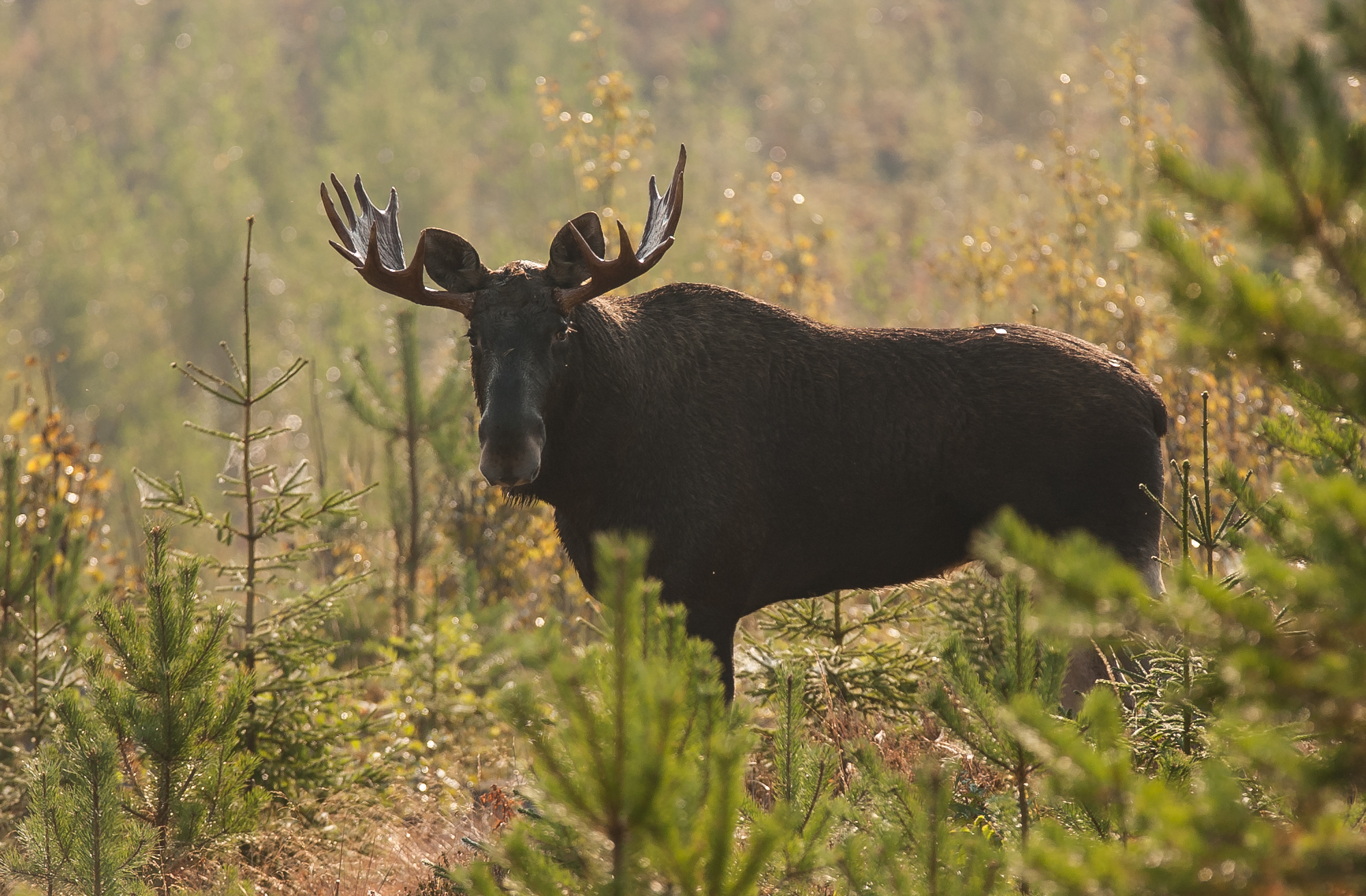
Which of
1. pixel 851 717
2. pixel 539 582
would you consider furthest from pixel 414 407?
pixel 851 717

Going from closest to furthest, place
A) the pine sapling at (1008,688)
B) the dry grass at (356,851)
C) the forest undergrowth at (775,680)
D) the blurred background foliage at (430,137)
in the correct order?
the forest undergrowth at (775,680)
the pine sapling at (1008,688)
the dry grass at (356,851)
the blurred background foliage at (430,137)

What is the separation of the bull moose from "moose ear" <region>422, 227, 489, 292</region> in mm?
12

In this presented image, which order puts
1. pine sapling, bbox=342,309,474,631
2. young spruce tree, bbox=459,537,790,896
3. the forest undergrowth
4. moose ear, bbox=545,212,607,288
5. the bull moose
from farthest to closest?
pine sapling, bbox=342,309,474,631 < moose ear, bbox=545,212,607,288 < the bull moose < young spruce tree, bbox=459,537,790,896 < the forest undergrowth

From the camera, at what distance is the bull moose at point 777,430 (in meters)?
5.07

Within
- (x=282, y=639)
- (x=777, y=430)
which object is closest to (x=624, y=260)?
(x=777, y=430)

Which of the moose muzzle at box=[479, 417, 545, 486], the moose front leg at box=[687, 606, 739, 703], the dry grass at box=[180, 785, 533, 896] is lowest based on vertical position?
the dry grass at box=[180, 785, 533, 896]

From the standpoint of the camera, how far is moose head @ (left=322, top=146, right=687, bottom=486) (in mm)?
4695

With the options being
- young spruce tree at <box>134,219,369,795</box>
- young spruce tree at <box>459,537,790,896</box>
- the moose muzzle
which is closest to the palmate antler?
young spruce tree at <box>134,219,369,795</box>

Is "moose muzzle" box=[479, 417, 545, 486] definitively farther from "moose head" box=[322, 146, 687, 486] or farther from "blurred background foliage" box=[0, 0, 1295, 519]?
"blurred background foliage" box=[0, 0, 1295, 519]

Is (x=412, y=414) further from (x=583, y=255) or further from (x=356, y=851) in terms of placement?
(x=356, y=851)

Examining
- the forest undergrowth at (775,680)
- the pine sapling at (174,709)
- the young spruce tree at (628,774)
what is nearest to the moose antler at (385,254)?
the forest undergrowth at (775,680)

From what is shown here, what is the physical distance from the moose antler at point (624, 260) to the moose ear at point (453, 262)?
0.43 meters

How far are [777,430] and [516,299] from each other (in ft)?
4.14

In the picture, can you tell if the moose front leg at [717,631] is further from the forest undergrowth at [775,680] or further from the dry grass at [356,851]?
the dry grass at [356,851]
